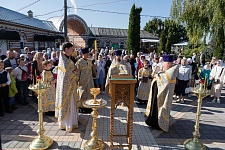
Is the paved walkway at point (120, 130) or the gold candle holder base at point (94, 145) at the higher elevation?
the gold candle holder base at point (94, 145)

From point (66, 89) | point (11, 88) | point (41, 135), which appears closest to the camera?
point (41, 135)

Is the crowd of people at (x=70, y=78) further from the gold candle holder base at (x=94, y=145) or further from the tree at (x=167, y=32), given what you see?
the tree at (x=167, y=32)

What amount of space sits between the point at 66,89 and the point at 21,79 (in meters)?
2.85

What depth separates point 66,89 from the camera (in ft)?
14.6

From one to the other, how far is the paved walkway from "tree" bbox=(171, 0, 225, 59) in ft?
22.9

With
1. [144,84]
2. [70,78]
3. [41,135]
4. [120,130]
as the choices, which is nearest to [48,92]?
[70,78]

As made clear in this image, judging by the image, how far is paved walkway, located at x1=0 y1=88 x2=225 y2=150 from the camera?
413 centimetres


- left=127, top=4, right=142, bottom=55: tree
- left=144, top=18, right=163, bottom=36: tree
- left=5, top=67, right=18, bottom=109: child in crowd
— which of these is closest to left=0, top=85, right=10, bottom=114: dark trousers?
left=5, top=67, right=18, bottom=109: child in crowd

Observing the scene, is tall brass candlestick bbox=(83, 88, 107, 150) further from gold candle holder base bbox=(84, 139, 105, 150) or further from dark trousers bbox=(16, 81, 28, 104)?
dark trousers bbox=(16, 81, 28, 104)

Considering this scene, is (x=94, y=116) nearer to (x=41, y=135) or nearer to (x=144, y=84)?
(x=41, y=135)

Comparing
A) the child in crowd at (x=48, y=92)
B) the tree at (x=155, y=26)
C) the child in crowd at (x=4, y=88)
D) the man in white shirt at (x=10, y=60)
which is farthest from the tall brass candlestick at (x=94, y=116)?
the tree at (x=155, y=26)

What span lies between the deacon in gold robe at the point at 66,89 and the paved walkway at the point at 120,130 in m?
0.39

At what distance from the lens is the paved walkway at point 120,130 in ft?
13.6

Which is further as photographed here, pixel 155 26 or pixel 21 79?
pixel 155 26
